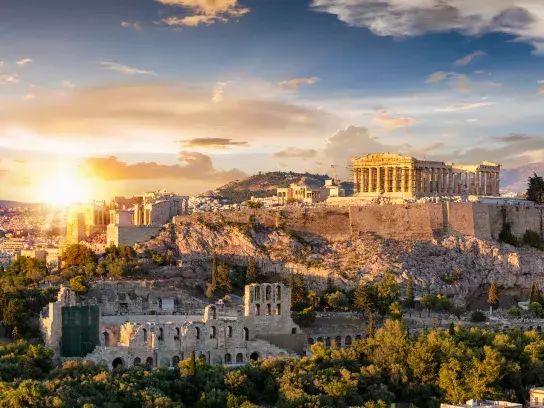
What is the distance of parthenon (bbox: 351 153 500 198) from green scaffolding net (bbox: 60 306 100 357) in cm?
3591

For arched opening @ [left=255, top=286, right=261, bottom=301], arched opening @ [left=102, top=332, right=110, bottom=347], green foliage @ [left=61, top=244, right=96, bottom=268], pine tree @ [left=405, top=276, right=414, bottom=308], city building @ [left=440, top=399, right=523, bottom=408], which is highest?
green foliage @ [left=61, top=244, right=96, bottom=268]

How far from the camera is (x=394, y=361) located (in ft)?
135

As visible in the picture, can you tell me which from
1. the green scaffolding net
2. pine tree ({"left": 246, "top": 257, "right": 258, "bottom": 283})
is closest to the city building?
the green scaffolding net

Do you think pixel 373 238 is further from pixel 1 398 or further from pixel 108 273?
pixel 1 398

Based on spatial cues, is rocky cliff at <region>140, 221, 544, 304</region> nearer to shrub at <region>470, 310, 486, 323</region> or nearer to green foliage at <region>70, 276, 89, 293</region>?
shrub at <region>470, 310, 486, 323</region>

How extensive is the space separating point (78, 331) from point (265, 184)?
80.6 meters

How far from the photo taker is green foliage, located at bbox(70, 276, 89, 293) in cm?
4969

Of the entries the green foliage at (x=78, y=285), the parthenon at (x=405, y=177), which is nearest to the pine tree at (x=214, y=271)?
the green foliage at (x=78, y=285)

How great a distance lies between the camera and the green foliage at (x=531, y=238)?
7162 cm

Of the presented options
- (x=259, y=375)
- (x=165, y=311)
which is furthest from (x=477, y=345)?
(x=165, y=311)

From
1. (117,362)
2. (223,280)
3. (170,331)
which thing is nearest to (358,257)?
(223,280)

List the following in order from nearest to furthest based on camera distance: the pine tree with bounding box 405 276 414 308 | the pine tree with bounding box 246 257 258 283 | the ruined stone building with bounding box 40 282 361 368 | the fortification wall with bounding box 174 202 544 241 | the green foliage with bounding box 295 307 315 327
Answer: the ruined stone building with bounding box 40 282 361 368, the green foliage with bounding box 295 307 315 327, the pine tree with bounding box 405 276 414 308, the pine tree with bounding box 246 257 258 283, the fortification wall with bounding box 174 202 544 241

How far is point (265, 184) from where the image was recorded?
12175 centimetres

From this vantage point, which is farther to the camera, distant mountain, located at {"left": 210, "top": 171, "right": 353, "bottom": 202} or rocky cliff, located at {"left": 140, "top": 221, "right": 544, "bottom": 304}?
distant mountain, located at {"left": 210, "top": 171, "right": 353, "bottom": 202}
